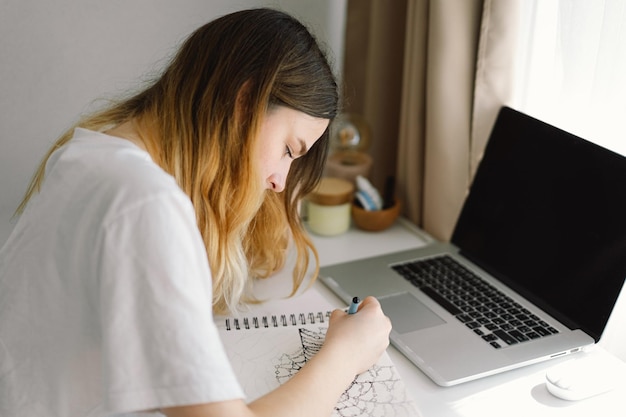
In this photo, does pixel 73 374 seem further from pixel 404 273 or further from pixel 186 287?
pixel 404 273

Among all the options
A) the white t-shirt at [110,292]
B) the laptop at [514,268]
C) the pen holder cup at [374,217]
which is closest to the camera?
the white t-shirt at [110,292]

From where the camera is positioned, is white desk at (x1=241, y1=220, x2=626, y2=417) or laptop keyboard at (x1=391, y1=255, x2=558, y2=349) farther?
laptop keyboard at (x1=391, y1=255, x2=558, y2=349)

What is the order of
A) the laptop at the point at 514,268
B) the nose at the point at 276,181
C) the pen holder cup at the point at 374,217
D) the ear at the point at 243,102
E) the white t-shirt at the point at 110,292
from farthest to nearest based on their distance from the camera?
1. the pen holder cup at the point at 374,217
2. the laptop at the point at 514,268
3. the nose at the point at 276,181
4. the ear at the point at 243,102
5. the white t-shirt at the point at 110,292

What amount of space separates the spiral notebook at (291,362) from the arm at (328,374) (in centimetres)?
3

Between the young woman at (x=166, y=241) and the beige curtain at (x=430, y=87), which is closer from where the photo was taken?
the young woman at (x=166, y=241)

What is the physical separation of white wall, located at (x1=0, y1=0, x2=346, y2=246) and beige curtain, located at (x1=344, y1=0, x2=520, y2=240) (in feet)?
0.98

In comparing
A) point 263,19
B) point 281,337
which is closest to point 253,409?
point 281,337

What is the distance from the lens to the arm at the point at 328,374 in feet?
2.60

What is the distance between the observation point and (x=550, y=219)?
1.24m

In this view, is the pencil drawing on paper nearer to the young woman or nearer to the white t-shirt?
the young woman

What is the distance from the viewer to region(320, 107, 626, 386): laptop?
113cm

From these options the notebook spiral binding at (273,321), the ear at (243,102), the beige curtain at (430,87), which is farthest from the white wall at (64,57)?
the ear at (243,102)

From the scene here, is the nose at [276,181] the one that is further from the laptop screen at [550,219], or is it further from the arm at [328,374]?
the laptop screen at [550,219]

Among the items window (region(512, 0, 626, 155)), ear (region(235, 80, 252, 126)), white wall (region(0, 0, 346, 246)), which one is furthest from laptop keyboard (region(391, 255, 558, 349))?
white wall (region(0, 0, 346, 246))
